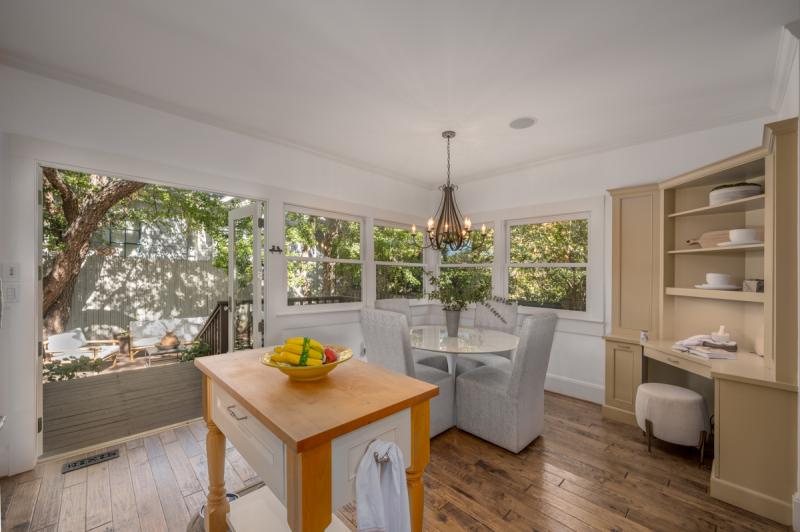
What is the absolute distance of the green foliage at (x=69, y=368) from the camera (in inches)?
158

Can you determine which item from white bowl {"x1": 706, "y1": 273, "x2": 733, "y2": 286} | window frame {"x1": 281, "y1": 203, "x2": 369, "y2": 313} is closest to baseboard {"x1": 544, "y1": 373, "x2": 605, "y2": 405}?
white bowl {"x1": 706, "y1": 273, "x2": 733, "y2": 286}

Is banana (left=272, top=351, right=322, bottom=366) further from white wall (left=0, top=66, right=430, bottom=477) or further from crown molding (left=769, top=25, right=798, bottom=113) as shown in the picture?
crown molding (left=769, top=25, right=798, bottom=113)

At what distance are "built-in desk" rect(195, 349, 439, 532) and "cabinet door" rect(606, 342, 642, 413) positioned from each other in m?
2.57

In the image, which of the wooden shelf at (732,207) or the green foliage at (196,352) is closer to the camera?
the wooden shelf at (732,207)

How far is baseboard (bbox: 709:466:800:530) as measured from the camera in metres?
1.78

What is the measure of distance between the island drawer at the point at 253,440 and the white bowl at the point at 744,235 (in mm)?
3019

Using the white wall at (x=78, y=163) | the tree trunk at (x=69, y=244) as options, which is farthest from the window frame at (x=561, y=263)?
the tree trunk at (x=69, y=244)

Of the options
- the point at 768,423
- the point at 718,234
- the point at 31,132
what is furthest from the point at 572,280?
the point at 31,132

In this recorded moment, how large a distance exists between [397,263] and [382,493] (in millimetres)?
3761

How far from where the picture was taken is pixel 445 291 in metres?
3.03

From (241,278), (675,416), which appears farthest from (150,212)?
(675,416)

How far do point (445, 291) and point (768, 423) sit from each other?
82.7 inches

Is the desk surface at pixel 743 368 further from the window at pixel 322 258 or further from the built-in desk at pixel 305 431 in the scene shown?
the window at pixel 322 258

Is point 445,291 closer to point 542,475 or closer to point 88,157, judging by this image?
point 542,475
